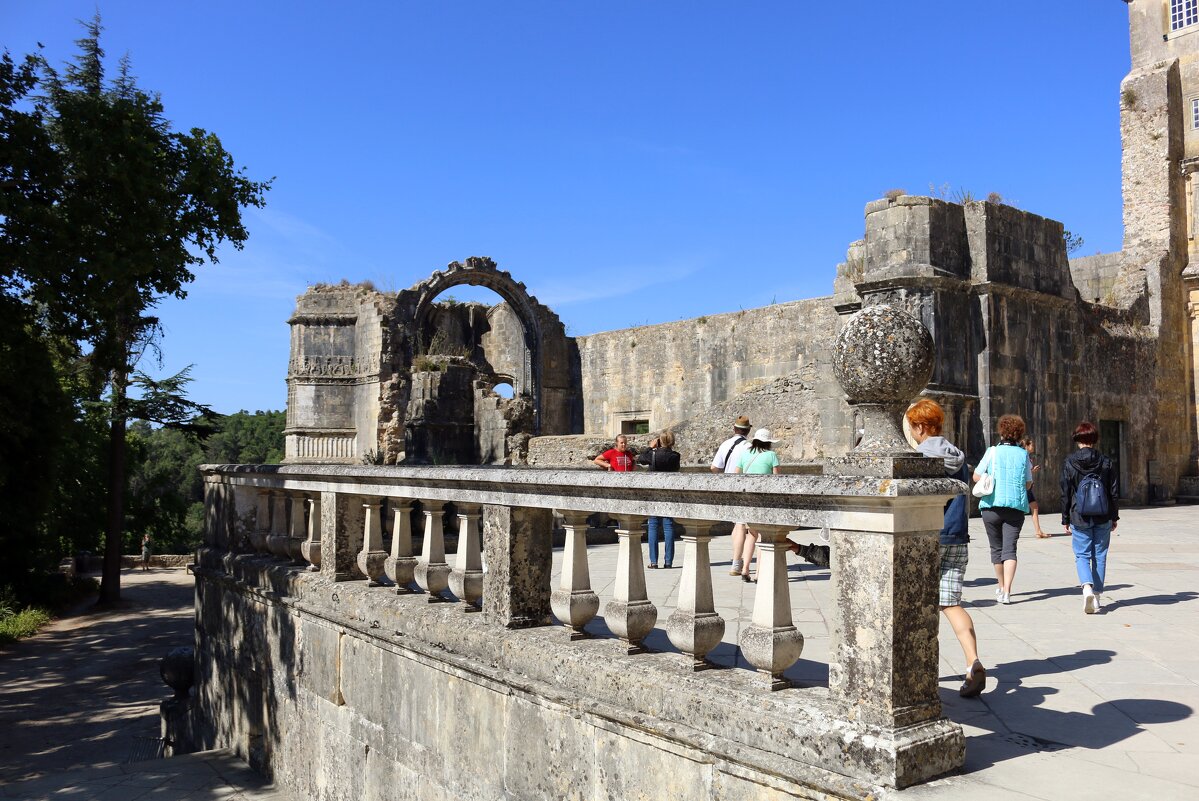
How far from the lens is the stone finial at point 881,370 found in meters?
3.04

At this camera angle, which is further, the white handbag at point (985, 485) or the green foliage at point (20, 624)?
the green foliage at point (20, 624)

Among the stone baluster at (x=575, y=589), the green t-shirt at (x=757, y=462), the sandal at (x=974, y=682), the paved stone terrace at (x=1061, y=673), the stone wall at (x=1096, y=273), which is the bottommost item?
the paved stone terrace at (x=1061, y=673)

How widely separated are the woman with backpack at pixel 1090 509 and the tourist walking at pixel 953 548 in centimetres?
230

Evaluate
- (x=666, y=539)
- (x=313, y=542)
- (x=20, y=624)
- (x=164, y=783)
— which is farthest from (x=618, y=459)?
(x=20, y=624)

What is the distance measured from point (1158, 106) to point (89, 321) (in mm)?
24081

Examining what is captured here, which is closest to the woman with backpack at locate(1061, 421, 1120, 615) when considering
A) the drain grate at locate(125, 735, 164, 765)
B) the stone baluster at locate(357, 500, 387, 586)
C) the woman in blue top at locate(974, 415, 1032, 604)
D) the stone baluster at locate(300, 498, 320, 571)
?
the woman in blue top at locate(974, 415, 1032, 604)

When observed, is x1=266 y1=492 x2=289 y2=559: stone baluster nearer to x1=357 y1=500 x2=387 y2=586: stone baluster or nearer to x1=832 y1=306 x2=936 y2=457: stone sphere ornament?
x1=357 y1=500 x2=387 y2=586: stone baluster

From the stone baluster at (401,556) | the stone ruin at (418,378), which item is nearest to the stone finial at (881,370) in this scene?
the stone baluster at (401,556)

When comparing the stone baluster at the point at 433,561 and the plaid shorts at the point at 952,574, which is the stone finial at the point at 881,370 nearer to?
the plaid shorts at the point at 952,574

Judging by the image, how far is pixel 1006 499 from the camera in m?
6.86

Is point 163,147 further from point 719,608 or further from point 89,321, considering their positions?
point 719,608

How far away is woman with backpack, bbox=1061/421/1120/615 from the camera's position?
6.73 meters

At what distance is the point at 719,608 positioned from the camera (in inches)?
258

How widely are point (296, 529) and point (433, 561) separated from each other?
2138mm
